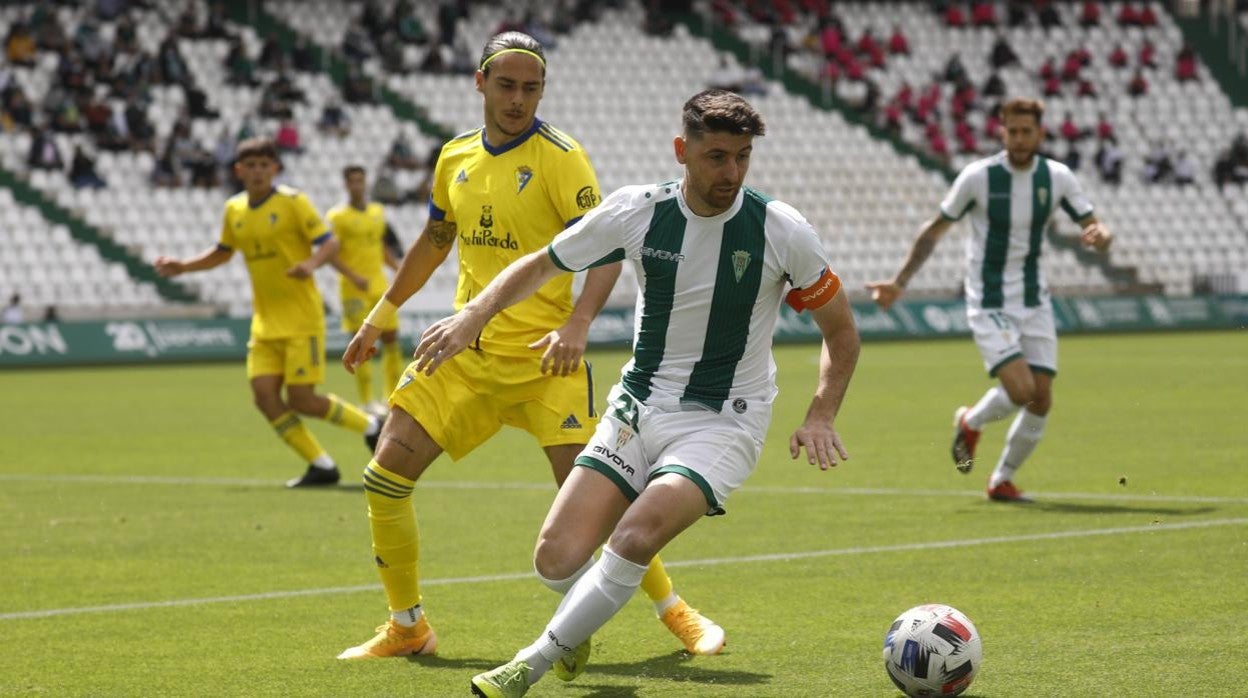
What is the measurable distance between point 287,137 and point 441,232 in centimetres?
2756

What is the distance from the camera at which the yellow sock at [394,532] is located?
264 inches

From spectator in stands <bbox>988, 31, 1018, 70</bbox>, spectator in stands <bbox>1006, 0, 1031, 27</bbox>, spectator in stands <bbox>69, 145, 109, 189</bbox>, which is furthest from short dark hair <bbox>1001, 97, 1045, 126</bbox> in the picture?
spectator in stands <bbox>1006, 0, 1031, 27</bbox>

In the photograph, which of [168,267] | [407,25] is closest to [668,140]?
[407,25]

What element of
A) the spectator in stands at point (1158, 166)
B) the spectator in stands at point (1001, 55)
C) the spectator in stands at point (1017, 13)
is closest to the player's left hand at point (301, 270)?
the spectator in stands at point (1158, 166)

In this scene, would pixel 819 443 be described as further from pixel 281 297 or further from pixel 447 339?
pixel 281 297

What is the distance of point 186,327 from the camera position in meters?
30.2

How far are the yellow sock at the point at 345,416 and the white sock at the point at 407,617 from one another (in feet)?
22.7

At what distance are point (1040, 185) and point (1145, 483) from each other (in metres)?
2.19

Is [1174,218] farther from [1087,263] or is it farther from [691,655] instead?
[691,655]

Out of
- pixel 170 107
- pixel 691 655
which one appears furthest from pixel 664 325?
pixel 170 107

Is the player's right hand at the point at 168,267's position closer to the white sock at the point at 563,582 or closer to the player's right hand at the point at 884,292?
the player's right hand at the point at 884,292

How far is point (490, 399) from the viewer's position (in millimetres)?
6906

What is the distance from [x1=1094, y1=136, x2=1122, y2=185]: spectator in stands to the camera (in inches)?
1687

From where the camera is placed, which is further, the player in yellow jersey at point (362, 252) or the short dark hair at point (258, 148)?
the player in yellow jersey at point (362, 252)
